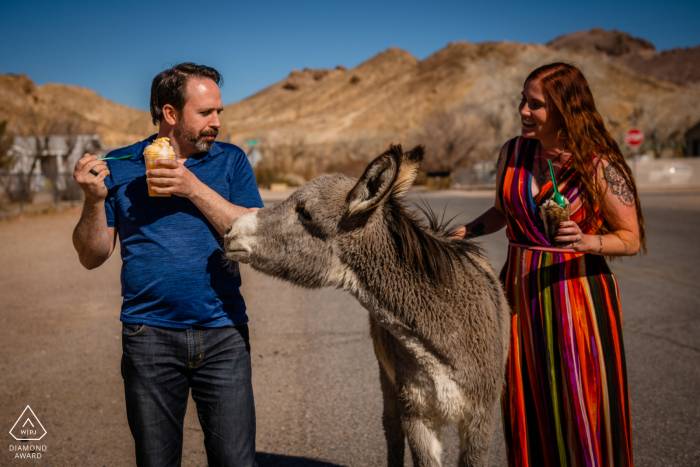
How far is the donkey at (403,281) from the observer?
2338 mm

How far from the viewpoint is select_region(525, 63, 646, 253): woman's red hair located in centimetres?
230

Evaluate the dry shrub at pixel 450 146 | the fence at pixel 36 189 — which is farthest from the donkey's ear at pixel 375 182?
the dry shrub at pixel 450 146

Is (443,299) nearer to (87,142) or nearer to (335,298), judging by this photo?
(335,298)

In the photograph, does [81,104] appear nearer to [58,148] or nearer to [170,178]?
[58,148]

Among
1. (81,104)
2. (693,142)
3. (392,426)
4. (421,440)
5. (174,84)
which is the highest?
(81,104)

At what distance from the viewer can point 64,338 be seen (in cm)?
618

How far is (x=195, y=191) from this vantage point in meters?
2.11

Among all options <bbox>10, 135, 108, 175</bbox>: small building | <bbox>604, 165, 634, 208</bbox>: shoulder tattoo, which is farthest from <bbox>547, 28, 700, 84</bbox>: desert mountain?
<bbox>604, 165, 634, 208</bbox>: shoulder tattoo

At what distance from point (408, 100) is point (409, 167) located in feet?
322

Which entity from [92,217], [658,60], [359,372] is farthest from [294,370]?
[658,60]

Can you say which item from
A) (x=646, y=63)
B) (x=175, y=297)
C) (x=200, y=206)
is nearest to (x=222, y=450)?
(x=175, y=297)

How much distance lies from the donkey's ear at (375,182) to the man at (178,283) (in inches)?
22.6

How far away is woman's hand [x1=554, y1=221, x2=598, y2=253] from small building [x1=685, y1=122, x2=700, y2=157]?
166 ft

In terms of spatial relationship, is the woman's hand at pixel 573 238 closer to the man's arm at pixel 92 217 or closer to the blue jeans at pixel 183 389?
the blue jeans at pixel 183 389
